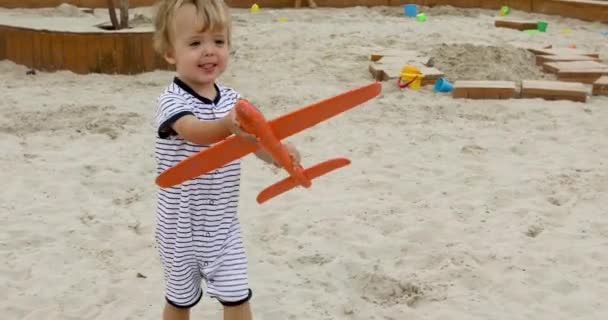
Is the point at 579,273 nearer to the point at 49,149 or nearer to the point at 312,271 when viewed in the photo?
the point at 312,271

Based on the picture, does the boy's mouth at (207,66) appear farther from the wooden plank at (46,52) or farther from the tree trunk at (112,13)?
the tree trunk at (112,13)

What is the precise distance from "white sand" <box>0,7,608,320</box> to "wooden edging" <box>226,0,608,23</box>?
4.25 meters

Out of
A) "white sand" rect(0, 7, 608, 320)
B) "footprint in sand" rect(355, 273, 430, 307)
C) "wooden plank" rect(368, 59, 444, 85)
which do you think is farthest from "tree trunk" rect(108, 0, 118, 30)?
"footprint in sand" rect(355, 273, 430, 307)

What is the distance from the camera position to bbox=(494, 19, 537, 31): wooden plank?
9555 mm

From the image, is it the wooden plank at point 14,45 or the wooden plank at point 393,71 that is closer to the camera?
the wooden plank at point 393,71

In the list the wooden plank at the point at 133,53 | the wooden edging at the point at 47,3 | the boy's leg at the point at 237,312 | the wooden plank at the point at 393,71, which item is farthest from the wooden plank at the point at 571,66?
the wooden edging at the point at 47,3

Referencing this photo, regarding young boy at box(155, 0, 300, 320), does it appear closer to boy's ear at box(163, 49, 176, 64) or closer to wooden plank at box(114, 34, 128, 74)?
boy's ear at box(163, 49, 176, 64)

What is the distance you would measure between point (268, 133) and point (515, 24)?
836cm

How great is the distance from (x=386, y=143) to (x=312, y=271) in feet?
6.29

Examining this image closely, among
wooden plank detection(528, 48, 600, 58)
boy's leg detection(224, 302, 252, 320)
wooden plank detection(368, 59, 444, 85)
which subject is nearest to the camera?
boy's leg detection(224, 302, 252, 320)

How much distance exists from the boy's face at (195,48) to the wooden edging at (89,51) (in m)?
4.94

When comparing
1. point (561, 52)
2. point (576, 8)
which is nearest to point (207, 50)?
point (561, 52)

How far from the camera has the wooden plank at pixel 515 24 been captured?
31.3 ft

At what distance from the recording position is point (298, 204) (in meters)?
4.01
